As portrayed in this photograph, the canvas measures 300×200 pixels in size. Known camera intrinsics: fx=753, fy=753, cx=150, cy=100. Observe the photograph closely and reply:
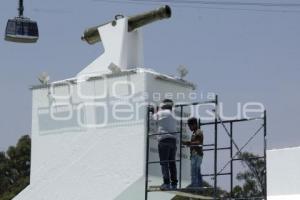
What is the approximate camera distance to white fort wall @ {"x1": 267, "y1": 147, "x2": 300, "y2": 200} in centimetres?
1520

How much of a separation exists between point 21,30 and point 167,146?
14.9 feet

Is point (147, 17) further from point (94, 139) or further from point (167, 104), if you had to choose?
point (94, 139)

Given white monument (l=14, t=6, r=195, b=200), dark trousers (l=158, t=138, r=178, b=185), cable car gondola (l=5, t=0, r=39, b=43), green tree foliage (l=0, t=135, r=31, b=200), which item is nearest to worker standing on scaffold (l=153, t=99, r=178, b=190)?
dark trousers (l=158, t=138, r=178, b=185)

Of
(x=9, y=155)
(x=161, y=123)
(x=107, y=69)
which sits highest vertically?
(x=107, y=69)

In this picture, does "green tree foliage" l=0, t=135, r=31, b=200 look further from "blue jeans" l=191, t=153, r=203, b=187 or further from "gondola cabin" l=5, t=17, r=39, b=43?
"blue jeans" l=191, t=153, r=203, b=187

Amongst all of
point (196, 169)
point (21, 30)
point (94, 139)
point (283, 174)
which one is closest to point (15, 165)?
point (21, 30)

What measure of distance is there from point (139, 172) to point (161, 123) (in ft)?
3.78

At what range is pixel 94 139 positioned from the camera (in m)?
15.9

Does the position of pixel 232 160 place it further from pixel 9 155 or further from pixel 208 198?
pixel 9 155

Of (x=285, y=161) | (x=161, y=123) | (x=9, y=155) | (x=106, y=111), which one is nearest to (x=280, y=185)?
(x=285, y=161)

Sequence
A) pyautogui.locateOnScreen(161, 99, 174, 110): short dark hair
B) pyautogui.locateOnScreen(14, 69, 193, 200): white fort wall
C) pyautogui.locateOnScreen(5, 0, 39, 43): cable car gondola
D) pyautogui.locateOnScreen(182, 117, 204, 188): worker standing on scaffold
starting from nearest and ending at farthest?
pyautogui.locateOnScreen(182, 117, 204, 188): worker standing on scaffold → pyautogui.locateOnScreen(161, 99, 174, 110): short dark hair → pyautogui.locateOnScreen(14, 69, 193, 200): white fort wall → pyautogui.locateOnScreen(5, 0, 39, 43): cable car gondola

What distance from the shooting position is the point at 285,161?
15.5 meters

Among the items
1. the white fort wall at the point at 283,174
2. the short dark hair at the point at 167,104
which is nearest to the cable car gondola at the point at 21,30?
the short dark hair at the point at 167,104

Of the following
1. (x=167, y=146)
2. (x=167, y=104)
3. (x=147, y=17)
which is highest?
(x=147, y=17)
